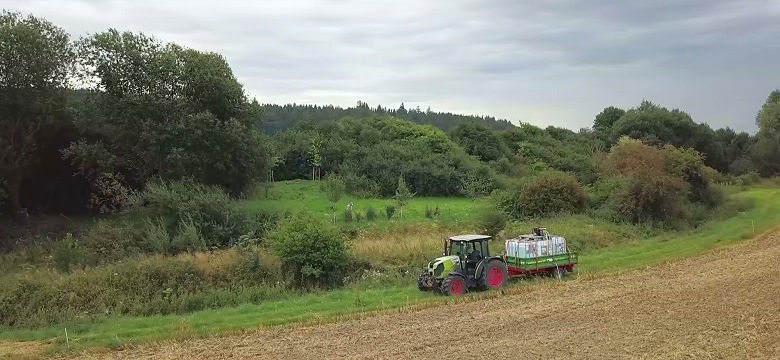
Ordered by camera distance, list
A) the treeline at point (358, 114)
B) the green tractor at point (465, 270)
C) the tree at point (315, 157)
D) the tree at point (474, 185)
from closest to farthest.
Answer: the green tractor at point (465, 270) → the tree at point (474, 185) → the tree at point (315, 157) → the treeline at point (358, 114)

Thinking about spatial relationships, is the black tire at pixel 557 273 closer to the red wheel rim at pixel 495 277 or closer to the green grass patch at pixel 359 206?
the red wheel rim at pixel 495 277

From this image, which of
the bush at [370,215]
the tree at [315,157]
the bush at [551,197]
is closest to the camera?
the bush at [370,215]

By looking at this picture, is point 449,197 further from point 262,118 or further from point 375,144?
point 262,118

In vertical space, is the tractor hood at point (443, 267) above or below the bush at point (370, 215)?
Result: below

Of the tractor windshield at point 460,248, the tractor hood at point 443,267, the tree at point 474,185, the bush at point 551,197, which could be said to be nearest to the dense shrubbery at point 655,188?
the bush at point 551,197

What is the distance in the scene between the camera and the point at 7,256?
27.5m

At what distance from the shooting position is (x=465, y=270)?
20891mm

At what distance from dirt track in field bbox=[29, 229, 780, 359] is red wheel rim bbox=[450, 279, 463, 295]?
1341 millimetres

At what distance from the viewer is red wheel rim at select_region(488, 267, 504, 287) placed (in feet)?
68.1

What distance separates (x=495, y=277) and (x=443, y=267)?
5.95 ft

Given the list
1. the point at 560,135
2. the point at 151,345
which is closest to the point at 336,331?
the point at 151,345

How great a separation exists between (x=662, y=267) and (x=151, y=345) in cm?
1800

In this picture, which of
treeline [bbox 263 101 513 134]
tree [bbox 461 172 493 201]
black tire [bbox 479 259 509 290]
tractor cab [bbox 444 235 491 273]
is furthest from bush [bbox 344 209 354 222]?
Answer: treeline [bbox 263 101 513 134]

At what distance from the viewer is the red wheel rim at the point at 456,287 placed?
20203mm
